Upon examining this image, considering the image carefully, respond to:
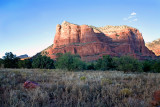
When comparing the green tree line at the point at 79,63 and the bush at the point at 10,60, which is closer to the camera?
the green tree line at the point at 79,63

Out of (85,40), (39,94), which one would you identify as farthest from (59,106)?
(85,40)

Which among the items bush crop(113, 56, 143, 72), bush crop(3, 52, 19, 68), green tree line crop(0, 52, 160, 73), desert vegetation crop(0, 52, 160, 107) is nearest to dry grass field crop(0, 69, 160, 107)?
desert vegetation crop(0, 52, 160, 107)

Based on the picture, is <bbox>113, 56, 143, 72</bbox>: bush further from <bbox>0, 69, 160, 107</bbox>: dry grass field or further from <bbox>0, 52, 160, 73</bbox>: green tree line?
<bbox>0, 69, 160, 107</bbox>: dry grass field

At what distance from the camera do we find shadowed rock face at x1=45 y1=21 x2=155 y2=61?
93875 millimetres

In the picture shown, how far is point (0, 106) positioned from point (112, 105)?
3.32 metres

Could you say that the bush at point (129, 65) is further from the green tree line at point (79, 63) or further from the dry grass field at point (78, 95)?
the dry grass field at point (78, 95)

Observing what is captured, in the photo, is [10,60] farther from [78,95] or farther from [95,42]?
[95,42]

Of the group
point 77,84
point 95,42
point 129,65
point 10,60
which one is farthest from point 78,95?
point 95,42

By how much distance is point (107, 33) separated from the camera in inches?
4606

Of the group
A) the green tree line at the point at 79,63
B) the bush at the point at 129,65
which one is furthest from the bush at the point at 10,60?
the bush at the point at 129,65

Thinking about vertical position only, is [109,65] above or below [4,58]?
below

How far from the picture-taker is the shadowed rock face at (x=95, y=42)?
9388cm

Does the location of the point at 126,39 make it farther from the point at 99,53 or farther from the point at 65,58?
the point at 65,58

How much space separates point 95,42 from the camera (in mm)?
97250
